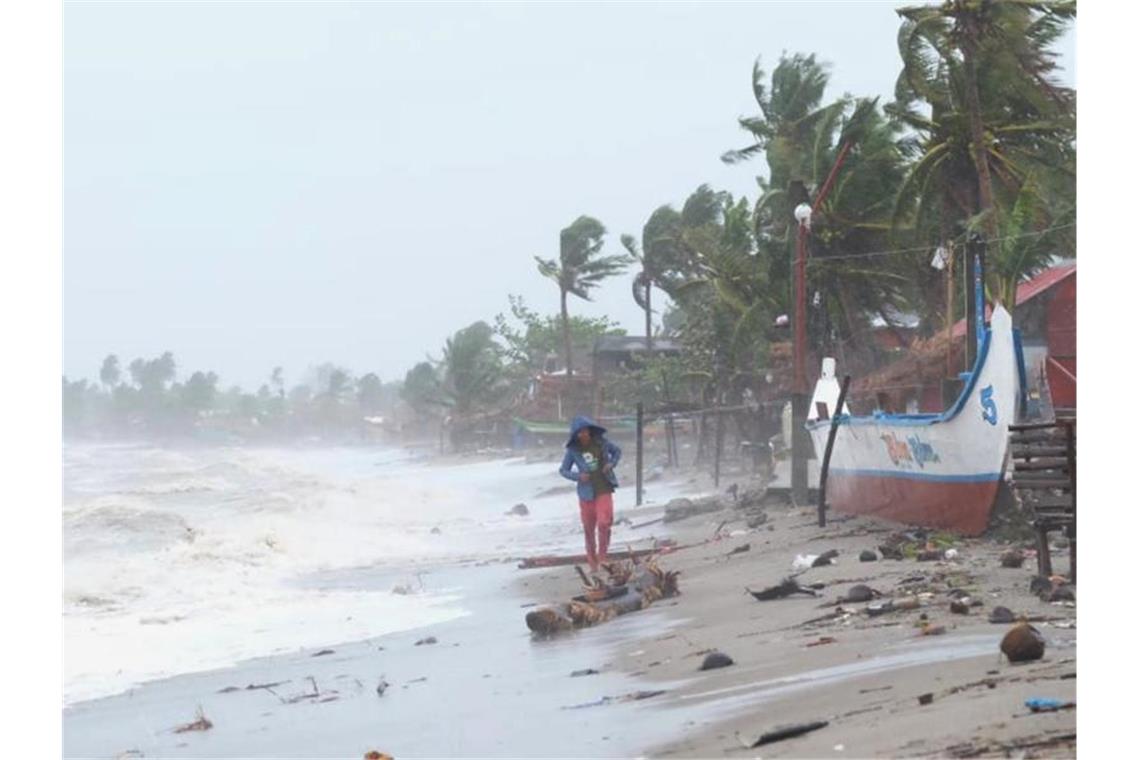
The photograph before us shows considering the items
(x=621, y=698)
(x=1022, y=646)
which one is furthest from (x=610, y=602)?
(x=1022, y=646)

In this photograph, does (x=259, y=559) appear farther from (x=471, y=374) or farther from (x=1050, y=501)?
(x=471, y=374)

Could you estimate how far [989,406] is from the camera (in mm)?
11586

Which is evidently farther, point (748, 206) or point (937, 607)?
point (748, 206)

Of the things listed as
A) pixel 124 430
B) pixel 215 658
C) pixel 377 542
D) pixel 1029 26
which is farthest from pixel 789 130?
pixel 124 430

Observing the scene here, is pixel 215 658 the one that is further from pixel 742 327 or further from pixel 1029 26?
pixel 742 327

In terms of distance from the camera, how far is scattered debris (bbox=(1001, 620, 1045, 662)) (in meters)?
5.88

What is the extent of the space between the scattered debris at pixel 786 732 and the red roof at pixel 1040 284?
19259 millimetres

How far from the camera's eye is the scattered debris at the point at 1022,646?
5879mm

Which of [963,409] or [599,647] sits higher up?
[963,409]

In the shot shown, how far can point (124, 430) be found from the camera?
13100cm

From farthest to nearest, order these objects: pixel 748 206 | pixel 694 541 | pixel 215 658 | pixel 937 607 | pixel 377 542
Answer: pixel 748 206
pixel 377 542
pixel 694 541
pixel 215 658
pixel 937 607

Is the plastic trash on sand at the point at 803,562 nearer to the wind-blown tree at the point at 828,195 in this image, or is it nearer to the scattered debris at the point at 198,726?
the scattered debris at the point at 198,726

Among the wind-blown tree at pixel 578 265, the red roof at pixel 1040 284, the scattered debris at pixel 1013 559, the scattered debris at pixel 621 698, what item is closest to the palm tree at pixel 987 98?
the red roof at pixel 1040 284

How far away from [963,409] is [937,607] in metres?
4.44
